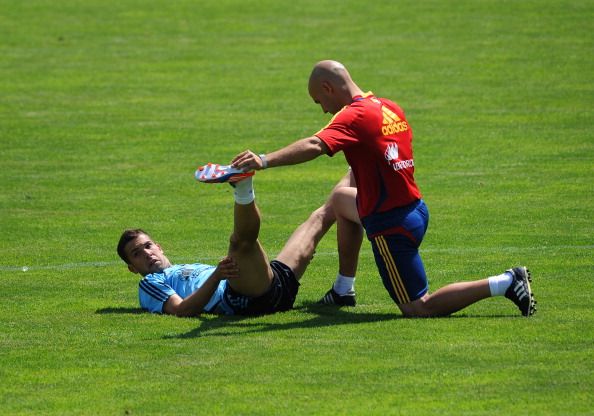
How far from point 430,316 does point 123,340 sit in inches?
95.4

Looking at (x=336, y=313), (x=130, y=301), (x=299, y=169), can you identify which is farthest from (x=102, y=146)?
(x=336, y=313)

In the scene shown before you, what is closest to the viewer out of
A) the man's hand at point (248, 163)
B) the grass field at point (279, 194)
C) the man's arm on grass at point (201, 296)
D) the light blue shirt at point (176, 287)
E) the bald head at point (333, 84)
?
the grass field at point (279, 194)

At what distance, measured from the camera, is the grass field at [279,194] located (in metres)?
8.45

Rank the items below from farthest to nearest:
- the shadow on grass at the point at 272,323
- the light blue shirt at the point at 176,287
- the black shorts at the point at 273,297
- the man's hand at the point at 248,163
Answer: the light blue shirt at the point at 176,287, the black shorts at the point at 273,297, the shadow on grass at the point at 272,323, the man's hand at the point at 248,163

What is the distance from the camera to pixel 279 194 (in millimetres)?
17562

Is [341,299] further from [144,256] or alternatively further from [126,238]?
[126,238]

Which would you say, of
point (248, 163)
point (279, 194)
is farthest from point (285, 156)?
point (279, 194)

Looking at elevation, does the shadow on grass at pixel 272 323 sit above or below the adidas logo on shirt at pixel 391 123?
below

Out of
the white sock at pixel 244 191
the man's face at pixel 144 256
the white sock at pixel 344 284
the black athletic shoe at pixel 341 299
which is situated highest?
the white sock at pixel 244 191

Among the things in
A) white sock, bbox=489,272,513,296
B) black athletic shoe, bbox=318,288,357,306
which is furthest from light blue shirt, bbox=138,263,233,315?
white sock, bbox=489,272,513,296

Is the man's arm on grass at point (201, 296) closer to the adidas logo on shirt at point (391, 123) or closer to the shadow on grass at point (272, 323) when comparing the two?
the shadow on grass at point (272, 323)

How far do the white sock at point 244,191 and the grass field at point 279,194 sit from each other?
1.03 m

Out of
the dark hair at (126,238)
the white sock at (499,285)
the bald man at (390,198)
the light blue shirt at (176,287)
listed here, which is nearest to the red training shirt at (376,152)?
the bald man at (390,198)

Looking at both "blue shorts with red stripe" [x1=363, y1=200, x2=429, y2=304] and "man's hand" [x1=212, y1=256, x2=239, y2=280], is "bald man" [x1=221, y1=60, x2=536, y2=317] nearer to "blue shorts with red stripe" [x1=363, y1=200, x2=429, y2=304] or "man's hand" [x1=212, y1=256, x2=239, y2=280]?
"blue shorts with red stripe" [x1=363, y1=200, x2=429, y2=304]
